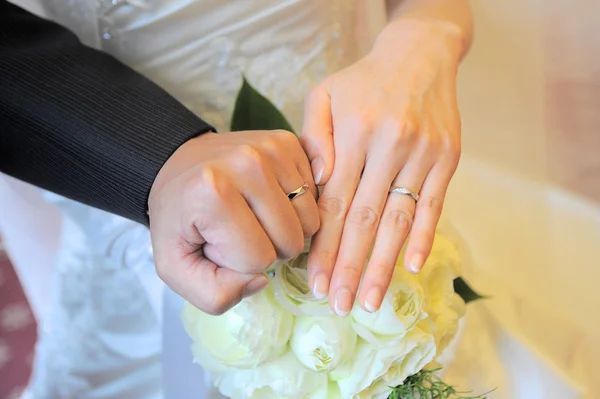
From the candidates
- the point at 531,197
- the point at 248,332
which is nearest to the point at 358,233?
the point at 248,332

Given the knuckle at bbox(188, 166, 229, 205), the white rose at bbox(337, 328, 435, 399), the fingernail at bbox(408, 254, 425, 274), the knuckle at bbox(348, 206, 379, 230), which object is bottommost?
the white rose at bbox(337, 328, 435, 399)

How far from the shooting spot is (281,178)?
425 millimetres

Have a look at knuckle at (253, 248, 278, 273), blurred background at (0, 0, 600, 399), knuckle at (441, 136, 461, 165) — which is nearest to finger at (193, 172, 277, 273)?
knuckle at (253, 248, 278, 273)

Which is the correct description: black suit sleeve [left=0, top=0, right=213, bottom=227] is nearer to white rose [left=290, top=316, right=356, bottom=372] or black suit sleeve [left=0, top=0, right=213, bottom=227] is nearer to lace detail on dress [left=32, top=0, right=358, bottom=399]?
lace detail on dress [left=32, top=0, right=358, bottom=399]

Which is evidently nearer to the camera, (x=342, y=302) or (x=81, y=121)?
(x=342, y=302)

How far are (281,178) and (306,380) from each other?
0.16m

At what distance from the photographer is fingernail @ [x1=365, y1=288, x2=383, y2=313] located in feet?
1.31

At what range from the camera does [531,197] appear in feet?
3.10

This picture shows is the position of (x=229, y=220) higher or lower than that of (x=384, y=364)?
higher

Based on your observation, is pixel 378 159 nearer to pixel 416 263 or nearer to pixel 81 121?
pixel 416 263

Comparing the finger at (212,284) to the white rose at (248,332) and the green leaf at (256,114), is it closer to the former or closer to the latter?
the white rose at (248,332)

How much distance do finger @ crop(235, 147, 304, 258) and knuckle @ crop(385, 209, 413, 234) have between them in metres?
0.09

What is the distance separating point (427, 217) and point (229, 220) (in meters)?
0.18

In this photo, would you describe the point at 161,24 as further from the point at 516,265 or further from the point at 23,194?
the point at 516,265
